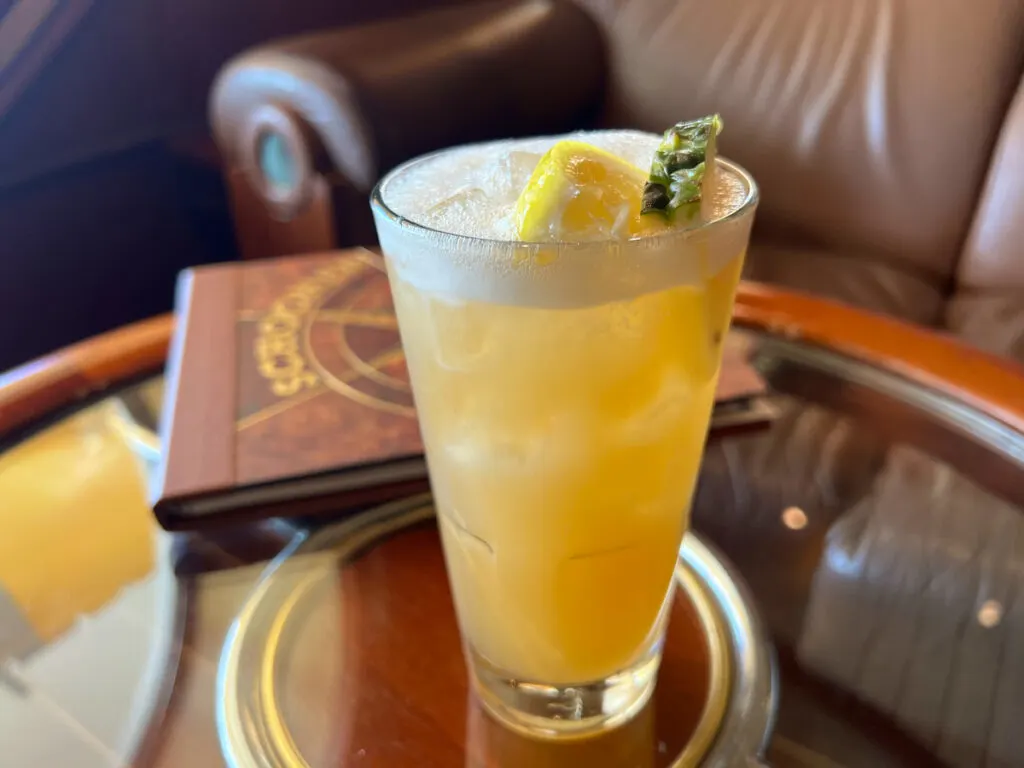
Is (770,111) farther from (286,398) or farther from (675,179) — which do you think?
(675,179)

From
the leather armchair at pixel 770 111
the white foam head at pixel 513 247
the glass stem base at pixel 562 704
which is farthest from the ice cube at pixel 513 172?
the leather armchair at pixel 770 111

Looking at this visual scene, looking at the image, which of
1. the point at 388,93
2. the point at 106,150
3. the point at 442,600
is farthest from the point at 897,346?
the point at 106,150

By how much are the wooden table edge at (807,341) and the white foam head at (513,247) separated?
373 mm

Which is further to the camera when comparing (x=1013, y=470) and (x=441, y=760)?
(x=1013, y=470)

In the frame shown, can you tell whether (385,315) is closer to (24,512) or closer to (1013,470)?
(24,512)

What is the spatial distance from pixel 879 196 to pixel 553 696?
1153mm

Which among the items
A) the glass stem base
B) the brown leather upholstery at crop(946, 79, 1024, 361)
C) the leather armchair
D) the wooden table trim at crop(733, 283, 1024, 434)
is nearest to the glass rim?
the glass stem base

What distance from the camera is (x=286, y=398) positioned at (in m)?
0.63

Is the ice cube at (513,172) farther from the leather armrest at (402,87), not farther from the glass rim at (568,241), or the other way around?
the leather armrest at (402,87)

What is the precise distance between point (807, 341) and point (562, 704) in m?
0.44

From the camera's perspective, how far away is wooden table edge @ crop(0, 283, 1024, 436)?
0.67 meters

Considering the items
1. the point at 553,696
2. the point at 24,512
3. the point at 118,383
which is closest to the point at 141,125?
the point at 118,383

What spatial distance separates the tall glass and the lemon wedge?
0.05ft

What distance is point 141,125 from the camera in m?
1.68
